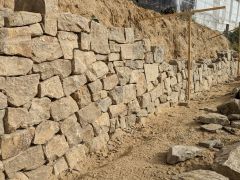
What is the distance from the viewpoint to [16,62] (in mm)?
3994

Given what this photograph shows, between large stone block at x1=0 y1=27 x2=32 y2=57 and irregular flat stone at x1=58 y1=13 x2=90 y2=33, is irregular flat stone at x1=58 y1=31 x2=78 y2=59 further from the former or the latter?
large stone block at x1=0 y1=27 x2=32 y2=57

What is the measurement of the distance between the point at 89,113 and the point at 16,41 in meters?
1.78

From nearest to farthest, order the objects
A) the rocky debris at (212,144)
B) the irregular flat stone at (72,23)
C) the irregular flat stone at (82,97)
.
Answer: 1. the irregular flat stone at (72,23)
2. the irregular flat stone at (82,97)
3. the rocky debris at (212,144)

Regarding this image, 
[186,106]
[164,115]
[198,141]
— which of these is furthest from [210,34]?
[198,141]

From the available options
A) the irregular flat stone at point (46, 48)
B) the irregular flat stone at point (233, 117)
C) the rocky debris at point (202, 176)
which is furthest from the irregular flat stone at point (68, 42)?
the irregular flat stone at point (233, 117)

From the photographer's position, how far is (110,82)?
19.6 feet

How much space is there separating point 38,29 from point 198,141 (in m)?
3.25

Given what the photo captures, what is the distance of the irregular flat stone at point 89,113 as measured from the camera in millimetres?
5159

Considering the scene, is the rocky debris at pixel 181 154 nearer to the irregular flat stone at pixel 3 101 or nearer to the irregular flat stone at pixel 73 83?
the irregular flat stone at pixel 73 83

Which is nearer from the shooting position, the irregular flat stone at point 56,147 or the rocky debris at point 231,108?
the irregular flat stone at point 56,147

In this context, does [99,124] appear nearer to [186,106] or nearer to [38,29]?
[38,29]

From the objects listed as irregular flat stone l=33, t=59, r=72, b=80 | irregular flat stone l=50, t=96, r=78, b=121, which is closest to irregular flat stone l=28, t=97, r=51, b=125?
irregular flat stone l=50, t=96, r=78, b=121

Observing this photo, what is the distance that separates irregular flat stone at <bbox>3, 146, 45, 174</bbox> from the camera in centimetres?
390

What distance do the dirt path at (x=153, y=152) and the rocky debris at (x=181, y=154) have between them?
70 mm
